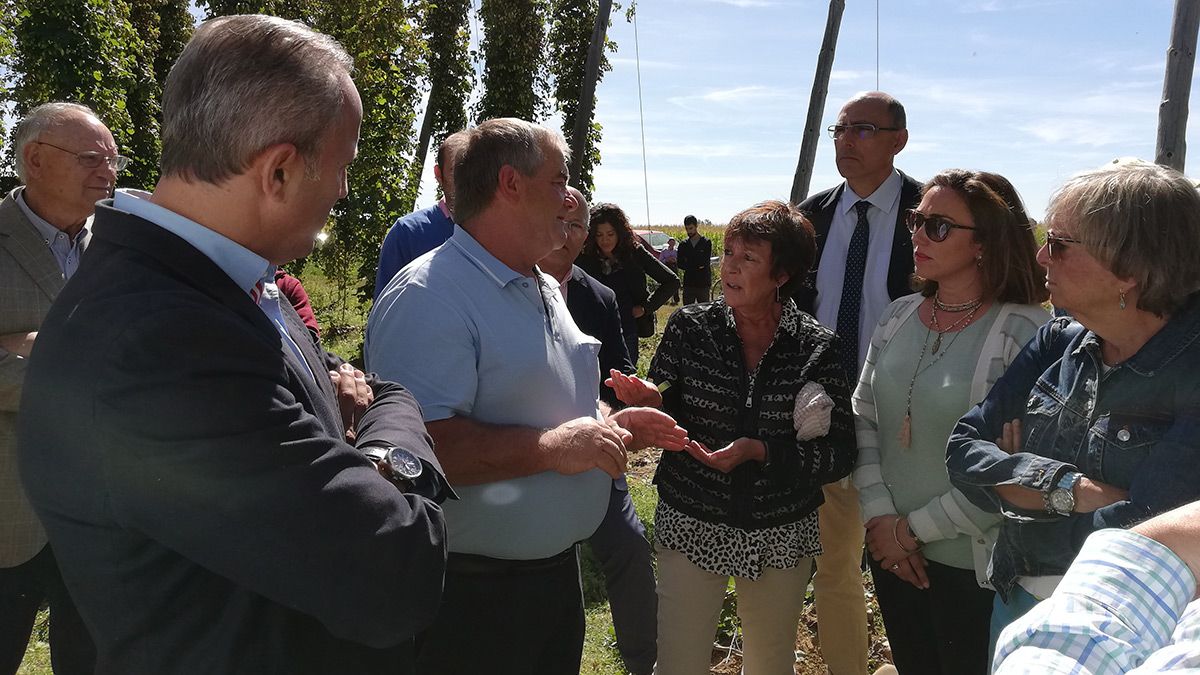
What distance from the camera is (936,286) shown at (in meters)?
3.13

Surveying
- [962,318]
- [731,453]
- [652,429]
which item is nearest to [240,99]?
[652,429]

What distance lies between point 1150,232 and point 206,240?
2.09 metres

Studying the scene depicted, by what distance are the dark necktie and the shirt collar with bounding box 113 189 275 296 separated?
9.58ft

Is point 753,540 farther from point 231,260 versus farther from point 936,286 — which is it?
point 231,260

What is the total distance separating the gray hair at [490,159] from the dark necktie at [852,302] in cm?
191

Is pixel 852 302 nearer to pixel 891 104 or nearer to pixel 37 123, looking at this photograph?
pixel 891 104

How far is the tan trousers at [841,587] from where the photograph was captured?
11.5ft

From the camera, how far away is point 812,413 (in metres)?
2.91

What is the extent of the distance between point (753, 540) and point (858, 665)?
3.26 feet

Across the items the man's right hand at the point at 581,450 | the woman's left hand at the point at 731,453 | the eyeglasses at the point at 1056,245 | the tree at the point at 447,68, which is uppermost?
the tree at the point at 447,68

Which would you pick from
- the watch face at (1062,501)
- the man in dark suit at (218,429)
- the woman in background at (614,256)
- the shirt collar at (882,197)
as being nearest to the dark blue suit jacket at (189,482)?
the man in dark suit at (218,429)

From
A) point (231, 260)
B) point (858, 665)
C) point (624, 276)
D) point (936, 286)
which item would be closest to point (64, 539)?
point (231, 260)

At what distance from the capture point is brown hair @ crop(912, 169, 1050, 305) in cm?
293

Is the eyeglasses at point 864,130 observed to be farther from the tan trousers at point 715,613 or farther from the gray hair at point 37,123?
the gray hair at point 37,123
